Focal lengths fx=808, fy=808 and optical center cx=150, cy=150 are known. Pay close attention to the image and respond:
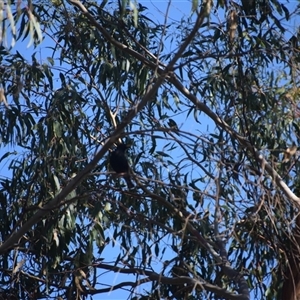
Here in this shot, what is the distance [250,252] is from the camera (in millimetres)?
5535

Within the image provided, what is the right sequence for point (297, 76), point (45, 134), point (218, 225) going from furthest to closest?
point (45, 134), point (297, 76), point (218, 225)

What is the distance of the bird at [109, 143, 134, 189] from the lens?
5.59 m

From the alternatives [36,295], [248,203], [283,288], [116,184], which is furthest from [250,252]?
[36,295]

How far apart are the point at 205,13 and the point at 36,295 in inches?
109

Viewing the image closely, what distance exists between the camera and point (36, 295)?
5.89 m

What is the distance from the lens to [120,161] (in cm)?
573

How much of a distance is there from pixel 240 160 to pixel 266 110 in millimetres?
729

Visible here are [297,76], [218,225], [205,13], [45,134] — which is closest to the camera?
[205,13]

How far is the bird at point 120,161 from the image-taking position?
18.3 ft

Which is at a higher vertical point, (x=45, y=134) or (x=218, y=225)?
(x=45, y=134)

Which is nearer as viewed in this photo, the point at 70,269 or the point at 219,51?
the point at 219,51

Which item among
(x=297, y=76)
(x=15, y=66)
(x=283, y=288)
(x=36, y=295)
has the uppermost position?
(x=15, y=66)

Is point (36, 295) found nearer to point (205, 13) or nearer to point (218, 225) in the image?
point (218, 225)

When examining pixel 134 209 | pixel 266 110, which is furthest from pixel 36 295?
pixel 266 110
